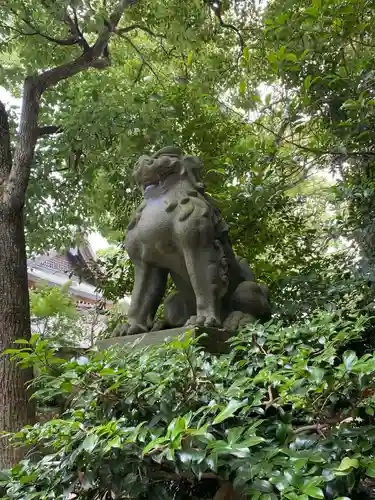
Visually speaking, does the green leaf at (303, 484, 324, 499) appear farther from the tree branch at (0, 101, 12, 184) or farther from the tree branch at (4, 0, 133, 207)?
the tree branch at (0, 101, 12, 184)

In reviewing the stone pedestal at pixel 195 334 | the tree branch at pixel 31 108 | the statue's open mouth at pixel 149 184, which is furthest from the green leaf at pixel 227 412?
the tree branch at pixel 31 108

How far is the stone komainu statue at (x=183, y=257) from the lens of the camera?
103 inches

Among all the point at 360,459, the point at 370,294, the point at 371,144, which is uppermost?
the point at 371,144

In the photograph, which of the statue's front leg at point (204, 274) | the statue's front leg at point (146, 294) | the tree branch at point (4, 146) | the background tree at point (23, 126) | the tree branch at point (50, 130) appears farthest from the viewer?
the tree branch at point (50, 130)

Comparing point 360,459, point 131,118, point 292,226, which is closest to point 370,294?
point 292,226

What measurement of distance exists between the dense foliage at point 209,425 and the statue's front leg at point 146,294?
97cm

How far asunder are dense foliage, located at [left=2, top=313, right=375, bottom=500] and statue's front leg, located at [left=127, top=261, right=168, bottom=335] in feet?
3.19

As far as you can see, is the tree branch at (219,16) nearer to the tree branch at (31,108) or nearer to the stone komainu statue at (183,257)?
the tree branch at (31,108)

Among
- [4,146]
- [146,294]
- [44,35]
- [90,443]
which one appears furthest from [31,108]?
[90,443]

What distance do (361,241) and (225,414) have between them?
2.63 meters

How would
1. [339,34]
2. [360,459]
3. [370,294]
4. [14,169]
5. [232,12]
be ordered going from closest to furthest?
[360,459] → [339,34] → [370,294] → [14,169] → [232,12]

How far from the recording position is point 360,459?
1206 millimetres

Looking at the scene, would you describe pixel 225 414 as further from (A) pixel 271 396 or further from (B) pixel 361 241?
(B) pixel 361 241

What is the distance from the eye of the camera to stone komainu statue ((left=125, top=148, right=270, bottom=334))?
261cm
